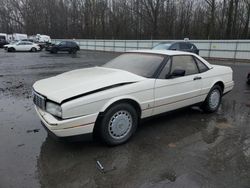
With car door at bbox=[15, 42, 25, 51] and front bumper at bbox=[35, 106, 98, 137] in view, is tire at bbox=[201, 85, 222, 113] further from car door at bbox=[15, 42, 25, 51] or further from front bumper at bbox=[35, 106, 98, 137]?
car door at bbox=[15, 42, 25, 51]

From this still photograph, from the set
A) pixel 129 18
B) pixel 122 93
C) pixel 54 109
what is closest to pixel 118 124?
pixel 122 93

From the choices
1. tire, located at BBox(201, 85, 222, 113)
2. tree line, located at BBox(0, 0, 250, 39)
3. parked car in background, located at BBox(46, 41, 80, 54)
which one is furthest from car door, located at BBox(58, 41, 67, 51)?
tire, located at BBox(201, 85, 222, 113)

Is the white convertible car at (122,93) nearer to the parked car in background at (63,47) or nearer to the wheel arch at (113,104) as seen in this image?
the wheel arch at (113,104)

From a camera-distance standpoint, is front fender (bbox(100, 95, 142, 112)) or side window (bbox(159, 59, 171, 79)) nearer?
front fender (bbox(100, 95, 142, 112))

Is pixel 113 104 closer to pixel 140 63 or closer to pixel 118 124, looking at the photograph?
pixel 118 124

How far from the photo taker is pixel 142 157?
11.8 ft

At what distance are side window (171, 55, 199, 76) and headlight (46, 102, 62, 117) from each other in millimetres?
2324

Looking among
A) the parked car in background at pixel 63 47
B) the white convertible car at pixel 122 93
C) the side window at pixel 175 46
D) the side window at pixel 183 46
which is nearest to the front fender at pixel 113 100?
the white convertible car at pixel 122 93

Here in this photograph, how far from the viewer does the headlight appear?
3369 mm

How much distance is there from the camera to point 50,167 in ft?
10.9

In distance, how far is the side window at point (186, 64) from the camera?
15.6 ft

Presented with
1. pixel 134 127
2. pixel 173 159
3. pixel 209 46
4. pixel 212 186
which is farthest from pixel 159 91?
pixel 209 46

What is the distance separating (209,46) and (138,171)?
2117cm

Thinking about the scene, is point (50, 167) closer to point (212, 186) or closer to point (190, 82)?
point (212, 186)
